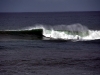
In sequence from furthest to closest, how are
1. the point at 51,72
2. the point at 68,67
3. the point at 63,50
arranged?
the point at 63,50 < the point at 68,67 < the point at 51,72

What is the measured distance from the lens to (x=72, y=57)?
20.3 m

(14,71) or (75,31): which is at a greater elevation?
(75,31)

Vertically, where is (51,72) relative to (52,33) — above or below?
below

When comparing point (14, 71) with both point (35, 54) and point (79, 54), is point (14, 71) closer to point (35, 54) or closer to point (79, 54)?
point (35, 54)

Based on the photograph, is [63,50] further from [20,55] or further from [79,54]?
[20,55]

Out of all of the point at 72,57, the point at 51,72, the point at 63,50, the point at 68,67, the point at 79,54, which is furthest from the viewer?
the point at 63,50

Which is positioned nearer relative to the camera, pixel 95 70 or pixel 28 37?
pixel 95 70

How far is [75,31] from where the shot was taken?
37.6 meters

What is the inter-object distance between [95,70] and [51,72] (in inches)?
100

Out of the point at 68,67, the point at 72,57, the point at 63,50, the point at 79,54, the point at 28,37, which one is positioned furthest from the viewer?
the point at 28,37

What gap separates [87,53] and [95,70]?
5655mm

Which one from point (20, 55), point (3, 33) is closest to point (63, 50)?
point (20, 55)

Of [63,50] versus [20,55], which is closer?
[20,55]

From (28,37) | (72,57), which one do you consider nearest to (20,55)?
(72,57)
